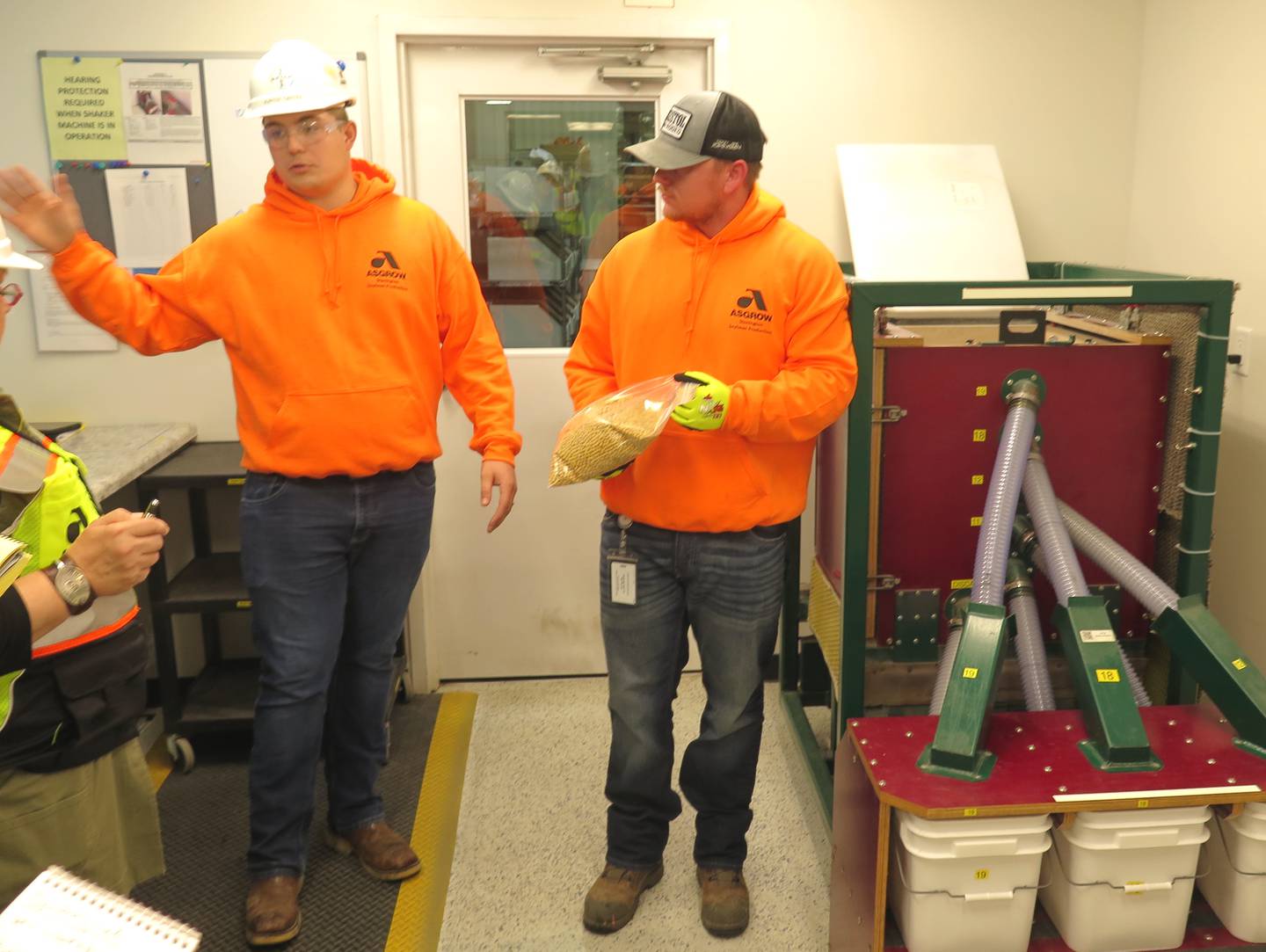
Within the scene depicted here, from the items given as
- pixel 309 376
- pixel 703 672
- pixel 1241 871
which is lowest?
pixel 1241 871

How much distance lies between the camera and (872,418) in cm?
232

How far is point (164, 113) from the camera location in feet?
9.84

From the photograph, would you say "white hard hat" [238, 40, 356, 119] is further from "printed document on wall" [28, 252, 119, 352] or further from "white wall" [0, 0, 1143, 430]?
"printed document on wall" [28, 252, 119, 352]

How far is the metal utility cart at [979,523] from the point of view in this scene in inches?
74.6

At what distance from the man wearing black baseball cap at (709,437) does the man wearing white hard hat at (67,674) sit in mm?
918

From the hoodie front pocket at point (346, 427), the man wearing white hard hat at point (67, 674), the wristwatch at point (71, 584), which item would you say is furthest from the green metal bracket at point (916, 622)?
the wristwatch at point (71, 584)

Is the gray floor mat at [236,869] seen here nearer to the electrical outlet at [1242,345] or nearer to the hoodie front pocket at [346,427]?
the hoodie front pocket at [346,427]

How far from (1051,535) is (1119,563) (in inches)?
6.2

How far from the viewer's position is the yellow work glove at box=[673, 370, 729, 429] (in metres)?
1.88

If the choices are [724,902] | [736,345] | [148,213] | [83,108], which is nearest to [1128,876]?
[724,902]

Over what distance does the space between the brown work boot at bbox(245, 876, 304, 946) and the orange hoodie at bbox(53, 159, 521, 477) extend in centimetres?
89

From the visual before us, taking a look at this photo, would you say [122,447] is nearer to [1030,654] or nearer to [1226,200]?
[1030,654]

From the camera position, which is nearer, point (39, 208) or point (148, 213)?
point (39, 208)

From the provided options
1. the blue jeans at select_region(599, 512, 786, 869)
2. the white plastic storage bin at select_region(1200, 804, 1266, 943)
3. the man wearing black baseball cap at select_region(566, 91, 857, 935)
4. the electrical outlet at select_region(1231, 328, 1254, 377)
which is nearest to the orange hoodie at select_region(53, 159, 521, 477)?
the man wearing black baseball cap at select_region(566, 91, 857, 935)
